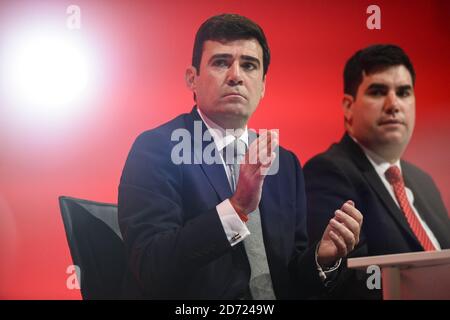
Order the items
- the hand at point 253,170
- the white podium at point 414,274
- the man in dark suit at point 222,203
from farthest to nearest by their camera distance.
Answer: the man in dark suit at point 222,203
the hand at point 253,170
the white podium at point 414,274

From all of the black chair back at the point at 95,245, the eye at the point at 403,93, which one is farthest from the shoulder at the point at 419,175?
the black chair back at the point at 95,245

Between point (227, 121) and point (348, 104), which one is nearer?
point (227, 121)

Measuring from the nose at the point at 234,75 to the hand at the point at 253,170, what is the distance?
0.50m

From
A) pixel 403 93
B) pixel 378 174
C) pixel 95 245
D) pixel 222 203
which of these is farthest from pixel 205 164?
pixel 403 93

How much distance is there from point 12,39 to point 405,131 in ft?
5.78

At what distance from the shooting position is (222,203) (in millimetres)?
2375

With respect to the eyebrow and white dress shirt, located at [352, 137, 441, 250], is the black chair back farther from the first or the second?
white dress shirt, located at [352, 137, 441, 250]

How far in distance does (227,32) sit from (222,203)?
0.80 meters

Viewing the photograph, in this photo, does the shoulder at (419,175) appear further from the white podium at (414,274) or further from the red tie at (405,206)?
the white podium at (414,274)

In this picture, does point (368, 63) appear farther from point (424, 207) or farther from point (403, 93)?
point (424, 207)

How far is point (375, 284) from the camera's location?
285 cm

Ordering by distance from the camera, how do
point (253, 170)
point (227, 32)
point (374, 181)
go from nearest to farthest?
point (253, 170) < point (227, 32) < point (374, 181)

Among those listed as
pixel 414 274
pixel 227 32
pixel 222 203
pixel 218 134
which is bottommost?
pixel 414 274

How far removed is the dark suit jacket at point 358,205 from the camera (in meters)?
2.84
